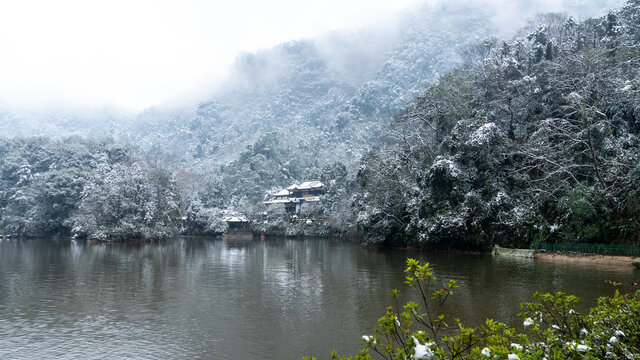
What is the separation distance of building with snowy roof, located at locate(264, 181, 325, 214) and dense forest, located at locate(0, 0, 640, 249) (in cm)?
349

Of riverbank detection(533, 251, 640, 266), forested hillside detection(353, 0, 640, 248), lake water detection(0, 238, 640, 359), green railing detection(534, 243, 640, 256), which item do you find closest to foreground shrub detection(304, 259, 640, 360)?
lake water detection(0, 238, 640, 359)

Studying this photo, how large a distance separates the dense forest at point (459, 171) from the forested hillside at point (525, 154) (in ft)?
0.26

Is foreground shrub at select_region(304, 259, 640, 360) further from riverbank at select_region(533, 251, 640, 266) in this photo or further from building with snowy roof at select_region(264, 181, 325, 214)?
building with snowy roof at select_region(264, 181, 325, 214)

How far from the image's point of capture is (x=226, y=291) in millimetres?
12797

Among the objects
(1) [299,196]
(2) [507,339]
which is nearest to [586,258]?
(2) [507,339]

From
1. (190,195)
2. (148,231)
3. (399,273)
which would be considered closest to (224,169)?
(190,195)

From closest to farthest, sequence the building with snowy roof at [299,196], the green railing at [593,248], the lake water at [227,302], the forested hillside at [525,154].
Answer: the lake water at [227,302] < the green railing at [593,248] < the forested hillside at [525,154] < the building with snowy roof at [299,196]

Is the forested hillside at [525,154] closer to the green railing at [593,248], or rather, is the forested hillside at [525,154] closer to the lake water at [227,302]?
the green railing at [593,248]

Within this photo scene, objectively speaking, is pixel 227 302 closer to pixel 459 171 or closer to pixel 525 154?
pixel 459 171

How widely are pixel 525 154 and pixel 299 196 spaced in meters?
35.8

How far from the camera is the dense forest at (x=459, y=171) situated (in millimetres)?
20234

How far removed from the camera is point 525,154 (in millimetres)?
22469

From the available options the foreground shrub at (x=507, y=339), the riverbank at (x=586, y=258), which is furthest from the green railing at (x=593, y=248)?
the foreground shrub at (x=507, y=339)

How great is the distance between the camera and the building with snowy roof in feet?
172
